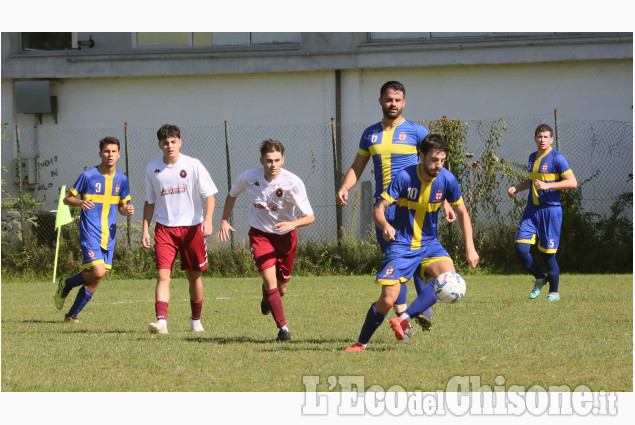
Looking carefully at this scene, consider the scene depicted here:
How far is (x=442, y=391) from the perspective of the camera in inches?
232

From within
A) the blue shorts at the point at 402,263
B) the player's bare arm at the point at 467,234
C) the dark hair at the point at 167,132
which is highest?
the dark hair at the point at 167,132

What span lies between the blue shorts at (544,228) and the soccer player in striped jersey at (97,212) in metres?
5.00

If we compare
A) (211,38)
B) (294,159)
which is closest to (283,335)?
(294,159)

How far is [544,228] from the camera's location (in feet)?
39.6

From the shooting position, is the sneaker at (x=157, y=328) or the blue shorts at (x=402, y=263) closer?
the blue shorts at (x=402, y=263)

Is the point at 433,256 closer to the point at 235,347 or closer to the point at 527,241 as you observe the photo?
the point at 235,347

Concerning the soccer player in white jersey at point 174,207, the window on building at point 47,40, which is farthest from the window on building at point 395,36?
the soccer player in white jersey at point 174,207

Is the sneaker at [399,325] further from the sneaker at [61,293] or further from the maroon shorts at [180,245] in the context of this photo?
the sneaker at [61,293]

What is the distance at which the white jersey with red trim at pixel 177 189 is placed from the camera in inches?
364

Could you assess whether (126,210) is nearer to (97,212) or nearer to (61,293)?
(97,212)

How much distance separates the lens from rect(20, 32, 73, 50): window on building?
2069 centimetres

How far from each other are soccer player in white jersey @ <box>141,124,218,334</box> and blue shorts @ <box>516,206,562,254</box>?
15.1 ft

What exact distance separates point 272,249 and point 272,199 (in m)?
0.46

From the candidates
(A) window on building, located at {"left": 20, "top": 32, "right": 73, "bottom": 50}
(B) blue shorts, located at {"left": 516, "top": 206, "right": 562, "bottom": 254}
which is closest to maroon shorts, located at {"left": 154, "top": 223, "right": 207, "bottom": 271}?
(B) blue shorts, located at {"left": 516, "top": 206, "right": 562, "bottom": 254}
